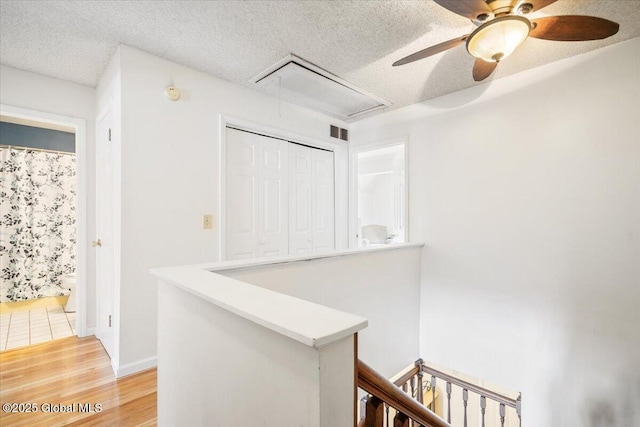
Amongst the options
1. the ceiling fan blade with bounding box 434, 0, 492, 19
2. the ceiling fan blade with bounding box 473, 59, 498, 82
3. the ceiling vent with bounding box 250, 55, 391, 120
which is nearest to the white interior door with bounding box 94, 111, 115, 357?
the ceiling vent with bounding box 250, 55, 391, 120

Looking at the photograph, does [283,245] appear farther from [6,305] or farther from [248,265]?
[6,305]

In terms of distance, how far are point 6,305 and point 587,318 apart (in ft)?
19.0

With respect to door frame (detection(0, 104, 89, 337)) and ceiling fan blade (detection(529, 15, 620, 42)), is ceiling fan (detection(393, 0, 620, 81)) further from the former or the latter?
door frame (detection(0, 104, 89, 337))

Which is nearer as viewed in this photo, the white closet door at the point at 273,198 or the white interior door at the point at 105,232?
the white interior door at the point at 105,232

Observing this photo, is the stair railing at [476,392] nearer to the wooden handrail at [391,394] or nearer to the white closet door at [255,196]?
the white closet door at [255,196]

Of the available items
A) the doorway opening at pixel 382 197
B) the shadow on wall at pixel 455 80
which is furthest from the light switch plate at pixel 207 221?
the doorway opening at pixel 382 197

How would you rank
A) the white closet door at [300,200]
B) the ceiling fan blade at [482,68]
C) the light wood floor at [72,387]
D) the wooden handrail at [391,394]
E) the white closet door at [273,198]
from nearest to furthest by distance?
the wooden handrail at [391,394], the light wood floor at [72,387], the ceiling fan blade at [482,68], the white closet door at [273,198], the white closet door at [300,200]

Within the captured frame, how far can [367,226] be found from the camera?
17.9 ft

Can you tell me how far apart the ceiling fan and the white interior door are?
8.25 feet

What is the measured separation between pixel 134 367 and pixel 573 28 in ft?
11.0

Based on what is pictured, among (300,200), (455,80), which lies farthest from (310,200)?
(455,80)

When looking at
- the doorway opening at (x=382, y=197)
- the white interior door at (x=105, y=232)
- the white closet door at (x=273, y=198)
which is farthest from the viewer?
the doorway opening at (x=382, y=197)

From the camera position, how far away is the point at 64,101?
8.49 ft

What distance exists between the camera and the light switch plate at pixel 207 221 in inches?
96.3
